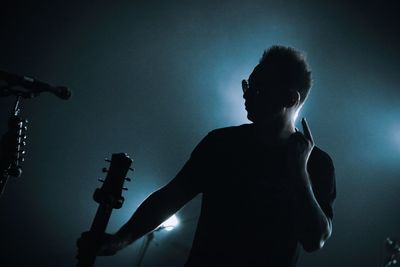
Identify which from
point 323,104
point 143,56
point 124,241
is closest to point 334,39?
point 323,104

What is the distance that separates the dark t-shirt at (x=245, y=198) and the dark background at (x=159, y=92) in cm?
497

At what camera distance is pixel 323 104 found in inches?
311

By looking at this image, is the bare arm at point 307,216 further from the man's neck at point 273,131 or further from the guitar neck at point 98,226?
the guitar neck at point 98,226

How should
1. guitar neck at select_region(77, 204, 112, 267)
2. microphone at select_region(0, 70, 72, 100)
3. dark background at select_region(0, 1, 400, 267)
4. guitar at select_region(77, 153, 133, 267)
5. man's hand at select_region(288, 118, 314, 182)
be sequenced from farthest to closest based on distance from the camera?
dark background at select_region(0, 1, 400, 267)
microphone at select_region(0, 70, 72, 100)
man's hand at select_region(288, 118, 314, 182)
guitar at select_region(77, 153, 133, 267)
guitar neck at select_region(77, 204, 112, 267)

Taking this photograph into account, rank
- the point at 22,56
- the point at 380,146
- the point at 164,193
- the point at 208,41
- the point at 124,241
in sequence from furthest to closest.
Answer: the point at 380,146 → the point at 208,41 → the point at 22,56 → the point at 164,193 → the point at 124,241

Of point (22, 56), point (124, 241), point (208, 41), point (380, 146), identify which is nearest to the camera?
point (124, 241)

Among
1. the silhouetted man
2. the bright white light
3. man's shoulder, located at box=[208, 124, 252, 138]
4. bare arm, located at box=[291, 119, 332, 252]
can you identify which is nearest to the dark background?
the bright white light

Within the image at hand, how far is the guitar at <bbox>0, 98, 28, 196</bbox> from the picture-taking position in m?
3.45

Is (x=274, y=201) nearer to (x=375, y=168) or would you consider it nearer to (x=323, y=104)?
(x=323, y=104)

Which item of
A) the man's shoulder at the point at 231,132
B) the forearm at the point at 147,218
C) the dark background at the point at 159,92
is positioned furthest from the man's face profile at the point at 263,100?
the dark background at the point at 159,92

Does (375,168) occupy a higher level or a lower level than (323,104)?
lower

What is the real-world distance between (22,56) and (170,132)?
345cm

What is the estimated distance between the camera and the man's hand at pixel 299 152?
81.6 inches

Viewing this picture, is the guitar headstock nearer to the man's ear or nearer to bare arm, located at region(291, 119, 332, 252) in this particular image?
bare arm, located at region(291, 119, 332, 252)
